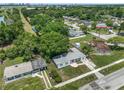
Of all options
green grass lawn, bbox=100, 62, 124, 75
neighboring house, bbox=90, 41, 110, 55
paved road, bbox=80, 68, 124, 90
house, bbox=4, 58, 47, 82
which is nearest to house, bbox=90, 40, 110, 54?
neighboring house, bbox=90, 41, 110, 55

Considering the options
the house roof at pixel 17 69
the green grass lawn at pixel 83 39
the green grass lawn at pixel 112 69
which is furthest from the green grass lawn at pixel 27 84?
the green grass lawn at pixel 83 39

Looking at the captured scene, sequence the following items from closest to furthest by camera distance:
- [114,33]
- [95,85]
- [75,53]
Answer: [95,85] < [75,53] < [114,33]

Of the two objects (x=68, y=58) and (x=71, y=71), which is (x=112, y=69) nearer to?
(x=71, y=71)

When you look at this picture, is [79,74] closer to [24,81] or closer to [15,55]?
[24,81]

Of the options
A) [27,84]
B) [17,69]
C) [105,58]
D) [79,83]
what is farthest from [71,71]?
[17,69]

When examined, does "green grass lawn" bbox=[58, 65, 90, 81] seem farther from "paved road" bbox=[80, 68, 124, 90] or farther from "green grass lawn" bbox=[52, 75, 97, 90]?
"paved road" bbox=[80, 68, 124, 90]

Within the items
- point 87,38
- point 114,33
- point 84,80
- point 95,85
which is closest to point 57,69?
point 84,80

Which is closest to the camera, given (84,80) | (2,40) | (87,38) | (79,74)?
(84,80)

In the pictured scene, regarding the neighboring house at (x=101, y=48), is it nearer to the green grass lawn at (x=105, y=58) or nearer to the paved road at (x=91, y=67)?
the green grass lawn at (x=105, y=58)
